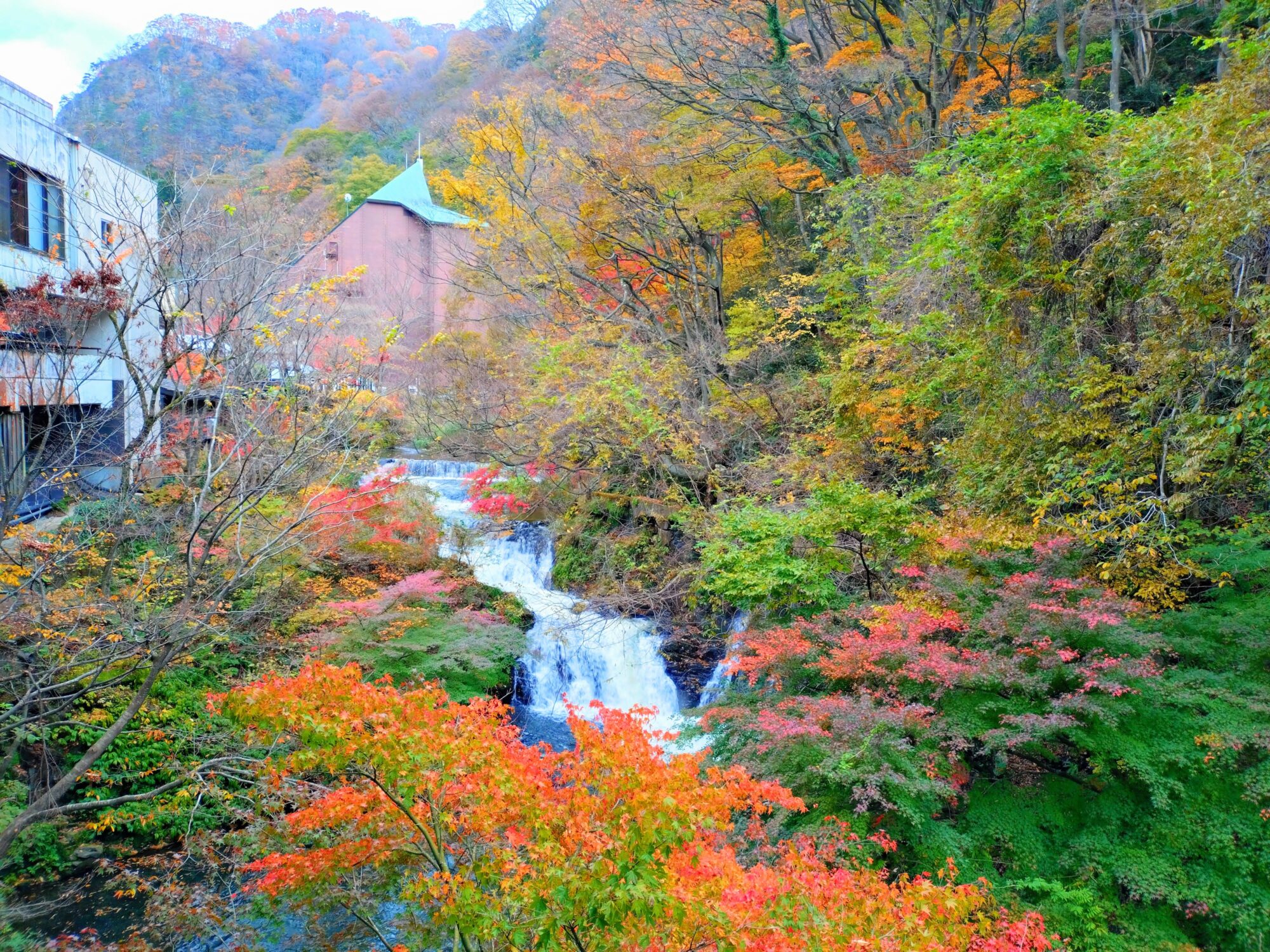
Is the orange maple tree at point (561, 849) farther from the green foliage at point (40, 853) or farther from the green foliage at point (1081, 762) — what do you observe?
the green foliage at point (40, 853)

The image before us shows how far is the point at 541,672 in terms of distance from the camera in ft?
44.6

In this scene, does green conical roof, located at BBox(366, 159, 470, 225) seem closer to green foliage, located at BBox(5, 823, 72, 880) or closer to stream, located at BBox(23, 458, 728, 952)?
stream, located at BBox(23, 458, 728, 952)

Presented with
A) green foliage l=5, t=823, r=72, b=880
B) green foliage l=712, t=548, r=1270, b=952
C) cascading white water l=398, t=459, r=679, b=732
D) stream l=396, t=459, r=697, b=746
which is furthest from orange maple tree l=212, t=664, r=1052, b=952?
cascading white water l=398, t=459, r=679, b=732

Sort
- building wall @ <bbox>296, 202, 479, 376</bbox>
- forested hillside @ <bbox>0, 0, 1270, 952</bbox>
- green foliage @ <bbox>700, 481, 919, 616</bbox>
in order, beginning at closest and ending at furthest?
1. forested hillside @ <bbox>0, 0, 1270, 952</bbox>
2. green foliage @ <bbox>700, 481, 919, 616</bbox>
3. building wall @ <bbox>296, 202, 479, 376</bbox>

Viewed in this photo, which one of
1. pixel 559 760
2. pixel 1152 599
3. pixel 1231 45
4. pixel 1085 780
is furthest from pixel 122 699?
pixel 1231 45

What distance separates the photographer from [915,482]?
38.2 ft

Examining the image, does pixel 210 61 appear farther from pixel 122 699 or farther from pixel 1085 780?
pixel 1085 780

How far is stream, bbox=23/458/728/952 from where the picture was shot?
786 centimetres

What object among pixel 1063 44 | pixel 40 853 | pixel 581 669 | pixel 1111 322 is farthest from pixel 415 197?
pixel 1111 322

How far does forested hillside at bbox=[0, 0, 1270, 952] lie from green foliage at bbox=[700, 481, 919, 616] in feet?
0.27

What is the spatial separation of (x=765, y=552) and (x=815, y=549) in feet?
2.17

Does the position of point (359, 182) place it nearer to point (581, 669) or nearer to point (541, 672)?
point (541, 672)

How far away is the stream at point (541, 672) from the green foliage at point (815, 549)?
203 centimetres

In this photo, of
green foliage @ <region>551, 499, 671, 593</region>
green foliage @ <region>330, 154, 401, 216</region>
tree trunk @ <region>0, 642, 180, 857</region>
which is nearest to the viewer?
tree trunk @ <region>0, 642, 180, 857</region>
